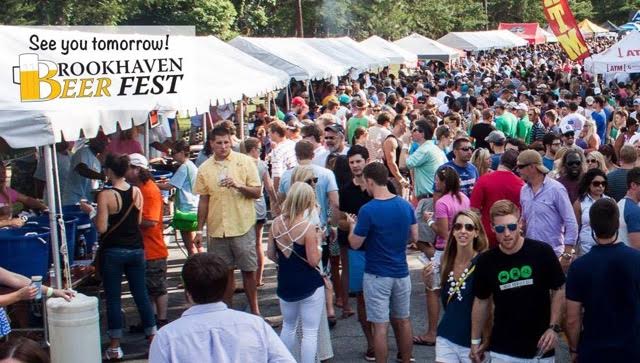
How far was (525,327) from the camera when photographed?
506 centimetres

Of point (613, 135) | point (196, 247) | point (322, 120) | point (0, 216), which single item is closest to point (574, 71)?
point (613, 135)

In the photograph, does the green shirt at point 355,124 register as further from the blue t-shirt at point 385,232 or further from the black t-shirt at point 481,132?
the blue t-shirt at point 385,232

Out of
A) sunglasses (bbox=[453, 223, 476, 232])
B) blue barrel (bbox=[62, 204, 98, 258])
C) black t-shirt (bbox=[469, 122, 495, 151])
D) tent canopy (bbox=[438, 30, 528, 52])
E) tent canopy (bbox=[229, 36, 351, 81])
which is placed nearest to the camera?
sunglasses (bbox=[453, 223, 476, 232])

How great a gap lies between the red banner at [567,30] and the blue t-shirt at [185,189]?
530 inches

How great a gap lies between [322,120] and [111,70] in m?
4.24

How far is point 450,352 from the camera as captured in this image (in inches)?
219

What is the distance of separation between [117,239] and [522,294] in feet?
12.8

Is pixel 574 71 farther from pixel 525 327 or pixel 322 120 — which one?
pixel 525 327

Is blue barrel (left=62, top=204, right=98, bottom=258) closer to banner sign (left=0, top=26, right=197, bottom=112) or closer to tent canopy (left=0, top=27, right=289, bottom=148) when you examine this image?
tent canopy (left=0, top=27, right=289, bottom=148)

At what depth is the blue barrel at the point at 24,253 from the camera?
291 inches

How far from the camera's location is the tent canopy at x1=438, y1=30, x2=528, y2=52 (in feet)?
147

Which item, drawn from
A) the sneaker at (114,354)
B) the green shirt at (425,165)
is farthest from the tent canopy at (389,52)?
the sneaker at (114,354)

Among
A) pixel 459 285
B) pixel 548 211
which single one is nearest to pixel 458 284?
pixel 459 285

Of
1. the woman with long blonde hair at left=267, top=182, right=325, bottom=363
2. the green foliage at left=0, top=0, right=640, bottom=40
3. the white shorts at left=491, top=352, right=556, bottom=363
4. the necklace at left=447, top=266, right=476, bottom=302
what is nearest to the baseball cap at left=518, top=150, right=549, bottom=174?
the woman with long blonde hair at left=267, top=182, right=325, bottom=363
